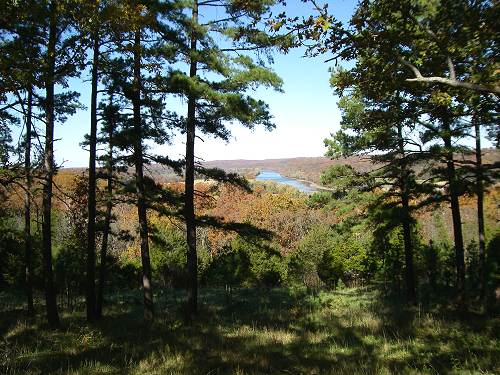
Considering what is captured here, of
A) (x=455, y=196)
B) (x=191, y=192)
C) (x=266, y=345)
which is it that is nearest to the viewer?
(x=266, y=345)

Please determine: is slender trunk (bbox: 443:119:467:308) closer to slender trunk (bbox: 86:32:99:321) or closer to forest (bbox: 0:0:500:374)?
forest (bbox: 0:0:500:374)

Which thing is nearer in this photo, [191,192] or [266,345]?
[266,345]

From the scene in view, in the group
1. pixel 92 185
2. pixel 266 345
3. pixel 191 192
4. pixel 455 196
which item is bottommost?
pixel 266 345

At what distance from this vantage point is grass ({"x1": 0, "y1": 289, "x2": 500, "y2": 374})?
663 cm

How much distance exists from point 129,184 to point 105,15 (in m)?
7.49

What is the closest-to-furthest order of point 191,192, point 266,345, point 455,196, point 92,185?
point 266,345, point 92,185, point 191,192, point 455,196

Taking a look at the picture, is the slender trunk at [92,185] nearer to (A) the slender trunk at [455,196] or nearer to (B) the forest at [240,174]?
(B) the forest at [240,174]

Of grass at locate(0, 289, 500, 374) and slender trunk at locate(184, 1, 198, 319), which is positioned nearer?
grass at locate(0, 289, 500, 374)

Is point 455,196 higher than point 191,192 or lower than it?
lower

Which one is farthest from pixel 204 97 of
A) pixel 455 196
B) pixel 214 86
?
pixel 455 196

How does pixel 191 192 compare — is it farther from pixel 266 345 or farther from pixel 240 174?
pixel 266 345

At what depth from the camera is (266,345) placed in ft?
28.1

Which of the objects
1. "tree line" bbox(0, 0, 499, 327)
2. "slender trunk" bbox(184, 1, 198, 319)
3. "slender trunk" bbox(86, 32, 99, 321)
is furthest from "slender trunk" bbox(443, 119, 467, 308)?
"slender trunk" bbox(86, 32, 99, 321)

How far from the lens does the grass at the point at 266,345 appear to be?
6.63 meters
